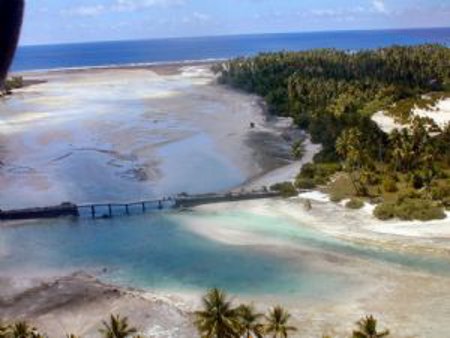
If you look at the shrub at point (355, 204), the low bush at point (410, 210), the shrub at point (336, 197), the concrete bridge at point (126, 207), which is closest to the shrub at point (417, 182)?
the low bush at point (410, 210)

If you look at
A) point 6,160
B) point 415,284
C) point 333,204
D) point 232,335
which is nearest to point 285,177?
point 333,204

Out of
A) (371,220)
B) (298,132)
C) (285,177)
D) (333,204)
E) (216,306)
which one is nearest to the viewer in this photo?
(216,306)

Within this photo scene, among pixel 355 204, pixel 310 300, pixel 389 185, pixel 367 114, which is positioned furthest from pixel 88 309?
pixel 367 114

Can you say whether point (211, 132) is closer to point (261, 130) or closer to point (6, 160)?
point (261, 130)

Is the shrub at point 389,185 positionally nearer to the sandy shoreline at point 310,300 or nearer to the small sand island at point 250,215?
the small sand island at point 250,215

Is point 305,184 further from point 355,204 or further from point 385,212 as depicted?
point 385,212
